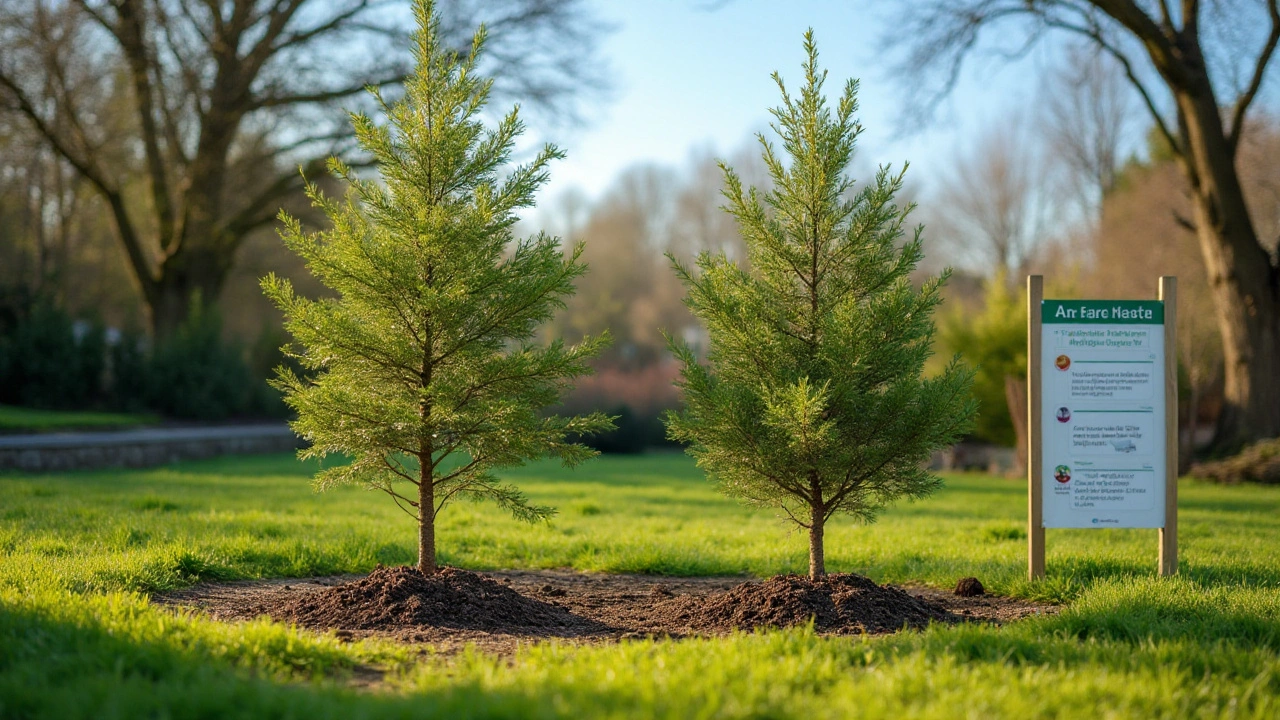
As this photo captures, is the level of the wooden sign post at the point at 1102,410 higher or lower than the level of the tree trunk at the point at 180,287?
lower

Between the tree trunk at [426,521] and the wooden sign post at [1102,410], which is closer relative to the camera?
the tree trunk at [426,521]

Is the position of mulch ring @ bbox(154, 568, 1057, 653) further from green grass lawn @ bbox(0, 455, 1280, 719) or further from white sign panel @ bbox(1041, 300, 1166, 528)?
white sign panel @ bbox(1041, 300, 1166, 528)

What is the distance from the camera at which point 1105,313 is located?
7492 mm

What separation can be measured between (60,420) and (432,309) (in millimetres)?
17469

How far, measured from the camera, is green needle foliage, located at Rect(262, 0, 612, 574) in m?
6.04

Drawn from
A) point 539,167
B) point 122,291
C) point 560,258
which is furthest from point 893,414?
point 122,291

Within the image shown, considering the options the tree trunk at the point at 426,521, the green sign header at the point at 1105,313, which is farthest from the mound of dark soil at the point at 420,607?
the green sign header at the point at 1105,313

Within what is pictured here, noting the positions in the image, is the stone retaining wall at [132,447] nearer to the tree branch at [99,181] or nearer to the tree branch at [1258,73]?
the tree branch at [99,181]

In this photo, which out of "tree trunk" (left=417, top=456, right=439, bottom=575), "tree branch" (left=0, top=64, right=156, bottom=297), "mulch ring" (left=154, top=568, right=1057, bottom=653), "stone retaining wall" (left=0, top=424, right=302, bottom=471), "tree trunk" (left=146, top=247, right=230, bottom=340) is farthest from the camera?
"tree trunk" (left=146, top=247, right=230, bottom=340)

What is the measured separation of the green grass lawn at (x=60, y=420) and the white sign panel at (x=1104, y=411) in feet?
61.2

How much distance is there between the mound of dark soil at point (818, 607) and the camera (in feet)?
18.6

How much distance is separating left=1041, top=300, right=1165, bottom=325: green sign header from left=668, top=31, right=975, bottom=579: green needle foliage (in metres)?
1.45

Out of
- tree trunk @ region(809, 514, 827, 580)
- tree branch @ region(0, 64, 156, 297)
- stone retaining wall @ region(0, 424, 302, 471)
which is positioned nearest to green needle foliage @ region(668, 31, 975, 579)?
tree trunk @ region(809, 514, 827, 580)

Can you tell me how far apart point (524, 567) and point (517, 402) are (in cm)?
284
